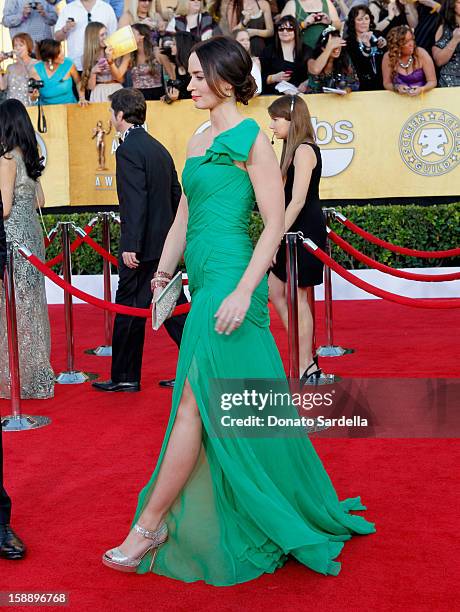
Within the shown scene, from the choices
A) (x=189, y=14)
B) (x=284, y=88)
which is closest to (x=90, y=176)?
(x=189, y=14)

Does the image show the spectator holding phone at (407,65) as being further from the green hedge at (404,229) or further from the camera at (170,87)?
the camera at (170,87)

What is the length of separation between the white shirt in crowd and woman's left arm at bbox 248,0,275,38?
86.7 inches

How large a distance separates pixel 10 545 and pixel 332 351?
4418 mm

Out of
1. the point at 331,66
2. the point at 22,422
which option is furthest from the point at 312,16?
the point at 22,422

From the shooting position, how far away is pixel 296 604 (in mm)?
3330

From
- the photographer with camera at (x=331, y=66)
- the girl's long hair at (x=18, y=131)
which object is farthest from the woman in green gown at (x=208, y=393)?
the photographer with camera at (x=331, y=66)

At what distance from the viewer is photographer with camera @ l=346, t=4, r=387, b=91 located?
10.9 meters

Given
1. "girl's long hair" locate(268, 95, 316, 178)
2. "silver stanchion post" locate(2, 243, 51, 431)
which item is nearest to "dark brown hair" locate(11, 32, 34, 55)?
"girl's long hair" locate(268, 95, 316, 178)

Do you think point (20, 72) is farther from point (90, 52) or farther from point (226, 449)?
point (226, 449)

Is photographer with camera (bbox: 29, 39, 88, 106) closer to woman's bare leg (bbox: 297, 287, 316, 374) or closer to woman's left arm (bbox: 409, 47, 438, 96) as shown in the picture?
woman's left arm (bbox: 409, 47, 438, 96)

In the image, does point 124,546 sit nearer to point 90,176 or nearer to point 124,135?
point 124,135

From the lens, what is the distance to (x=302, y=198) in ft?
20.6

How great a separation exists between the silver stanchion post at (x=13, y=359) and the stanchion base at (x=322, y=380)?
1.77 metres

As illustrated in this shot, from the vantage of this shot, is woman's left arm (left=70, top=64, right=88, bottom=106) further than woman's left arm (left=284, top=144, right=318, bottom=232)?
Yes
